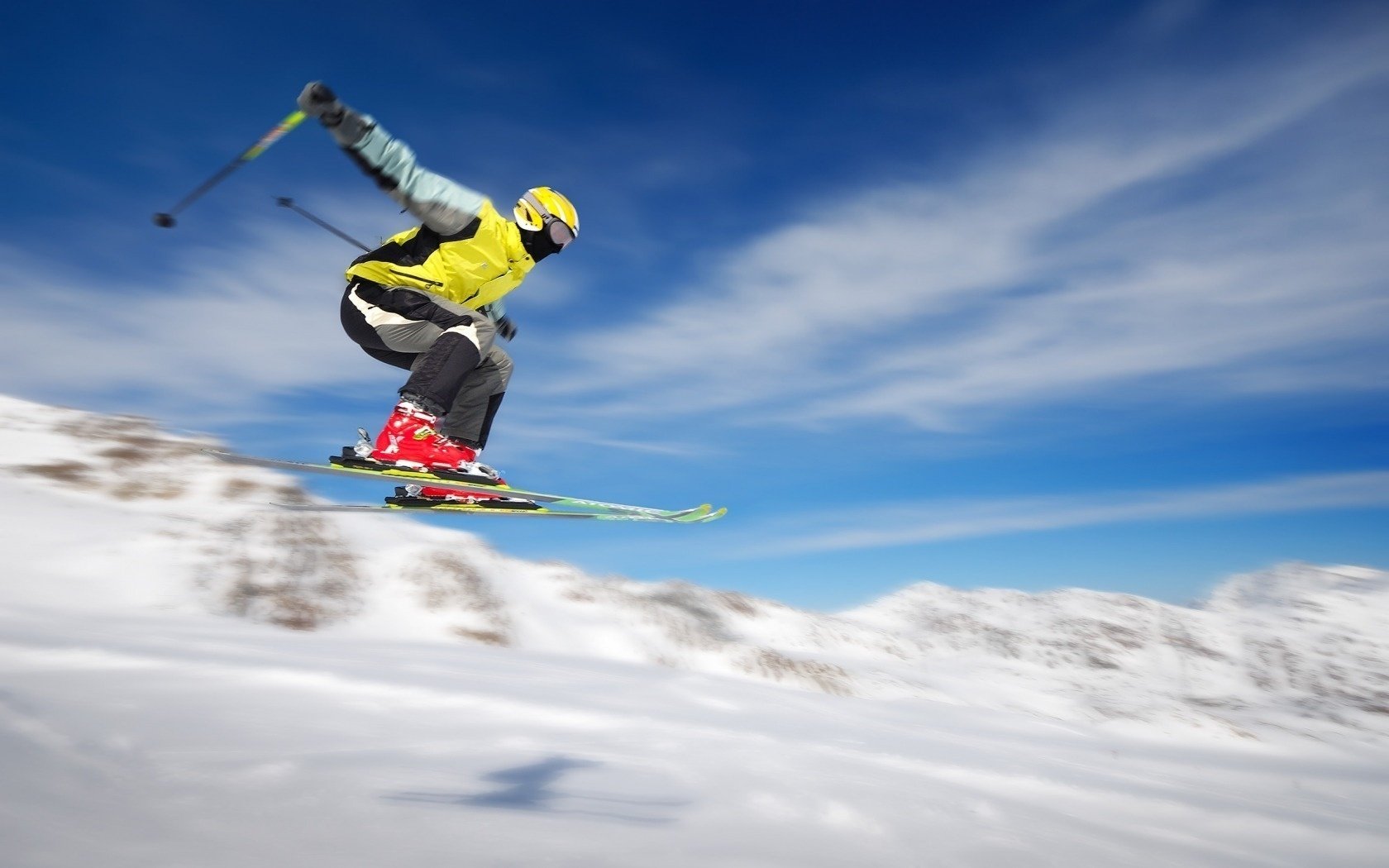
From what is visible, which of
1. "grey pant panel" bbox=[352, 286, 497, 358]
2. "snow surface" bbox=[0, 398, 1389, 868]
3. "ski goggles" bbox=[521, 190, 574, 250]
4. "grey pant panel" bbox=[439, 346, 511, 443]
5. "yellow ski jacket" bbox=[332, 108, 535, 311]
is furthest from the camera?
"grey pant panel" bbox=[439, 346, 511, 443]

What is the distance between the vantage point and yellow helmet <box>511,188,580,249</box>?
635cm

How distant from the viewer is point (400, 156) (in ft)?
18.5

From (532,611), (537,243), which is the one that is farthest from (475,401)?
(532,611)

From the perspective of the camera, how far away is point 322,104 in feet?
17.0

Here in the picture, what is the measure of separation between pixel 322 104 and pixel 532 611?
14159 millimetres

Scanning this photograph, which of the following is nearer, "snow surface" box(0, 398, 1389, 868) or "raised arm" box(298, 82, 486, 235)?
"snow surface" box(0, 398, 1389, 868)

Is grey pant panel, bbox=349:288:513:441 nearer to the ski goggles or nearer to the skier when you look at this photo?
the skier

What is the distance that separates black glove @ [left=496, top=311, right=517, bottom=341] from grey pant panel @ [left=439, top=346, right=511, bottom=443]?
56 cm

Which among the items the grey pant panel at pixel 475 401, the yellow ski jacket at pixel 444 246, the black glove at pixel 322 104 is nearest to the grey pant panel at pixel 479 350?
the grey pant panel at pixel 475 401

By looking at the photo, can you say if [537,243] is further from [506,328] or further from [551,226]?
[506,328]

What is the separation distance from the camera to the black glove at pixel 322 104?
5094mm

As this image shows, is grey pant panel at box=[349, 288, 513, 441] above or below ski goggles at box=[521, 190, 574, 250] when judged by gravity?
below

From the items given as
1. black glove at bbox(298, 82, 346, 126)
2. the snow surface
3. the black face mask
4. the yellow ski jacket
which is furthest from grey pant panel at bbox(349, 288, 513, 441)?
the snow surface

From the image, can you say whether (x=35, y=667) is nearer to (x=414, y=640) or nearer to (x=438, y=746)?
(x=438, y=746)
